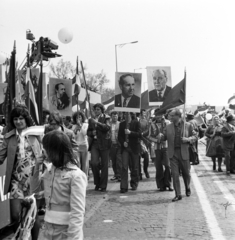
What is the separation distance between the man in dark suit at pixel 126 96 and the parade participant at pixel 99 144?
940 millimetres

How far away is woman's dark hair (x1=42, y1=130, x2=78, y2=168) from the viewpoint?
338cm

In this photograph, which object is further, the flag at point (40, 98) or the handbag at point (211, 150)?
the handbag at point (211, 150)

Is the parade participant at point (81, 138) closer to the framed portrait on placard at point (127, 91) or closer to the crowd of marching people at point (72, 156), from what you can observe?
the crowd of marching people at point (72, 156)

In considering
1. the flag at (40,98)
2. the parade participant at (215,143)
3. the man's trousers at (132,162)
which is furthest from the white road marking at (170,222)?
the parade participant at (215,143)

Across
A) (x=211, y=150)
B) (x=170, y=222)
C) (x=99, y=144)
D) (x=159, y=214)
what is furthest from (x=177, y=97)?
(x=211, y=150)

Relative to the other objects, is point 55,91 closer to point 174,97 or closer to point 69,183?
point 174,97

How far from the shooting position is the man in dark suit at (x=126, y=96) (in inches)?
448

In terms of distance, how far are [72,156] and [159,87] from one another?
12.1 metres

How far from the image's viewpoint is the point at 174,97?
1034 centimetres

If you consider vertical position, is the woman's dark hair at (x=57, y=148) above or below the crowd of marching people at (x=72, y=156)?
above

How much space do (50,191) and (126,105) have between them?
8039 millimetres

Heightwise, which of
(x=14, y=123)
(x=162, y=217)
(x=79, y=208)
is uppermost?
(x=14, y=123)

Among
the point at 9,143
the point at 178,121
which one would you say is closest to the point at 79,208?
the point at 9,143

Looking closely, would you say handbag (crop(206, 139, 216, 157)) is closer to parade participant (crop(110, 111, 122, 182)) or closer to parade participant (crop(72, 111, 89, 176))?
parade participant (crop(110, 111, 122, 182))
